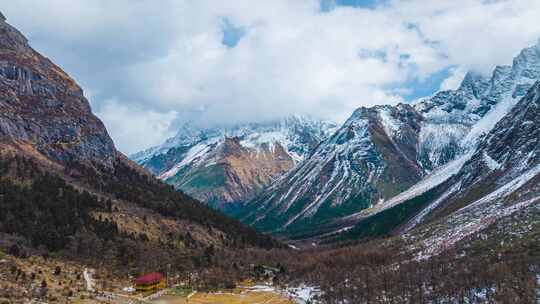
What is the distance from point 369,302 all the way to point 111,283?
288ft

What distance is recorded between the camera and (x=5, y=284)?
143 meters

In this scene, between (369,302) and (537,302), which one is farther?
(369,302)

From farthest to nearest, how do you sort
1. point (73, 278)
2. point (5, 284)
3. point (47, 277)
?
point (73, 278)
point (47, 277)
point (5, 284)

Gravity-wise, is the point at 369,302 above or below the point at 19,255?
below

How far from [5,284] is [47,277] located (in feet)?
93.0

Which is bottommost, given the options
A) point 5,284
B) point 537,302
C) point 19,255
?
point 537,302

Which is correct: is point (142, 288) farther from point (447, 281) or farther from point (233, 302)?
point (447, 281)

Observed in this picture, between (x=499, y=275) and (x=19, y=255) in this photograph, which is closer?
(x=499, y=275)

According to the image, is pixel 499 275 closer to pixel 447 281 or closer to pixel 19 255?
pixel 447 281

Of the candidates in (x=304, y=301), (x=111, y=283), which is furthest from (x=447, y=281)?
(x=111, y=283)

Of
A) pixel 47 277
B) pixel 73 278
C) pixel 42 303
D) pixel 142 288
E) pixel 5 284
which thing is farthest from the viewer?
pixel 142 288

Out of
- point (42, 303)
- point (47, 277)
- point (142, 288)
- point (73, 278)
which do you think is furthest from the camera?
point (142, 288)

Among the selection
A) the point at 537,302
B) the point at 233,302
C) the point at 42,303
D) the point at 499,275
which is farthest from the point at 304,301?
the point at 42,303

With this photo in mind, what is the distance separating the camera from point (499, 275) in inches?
6865
